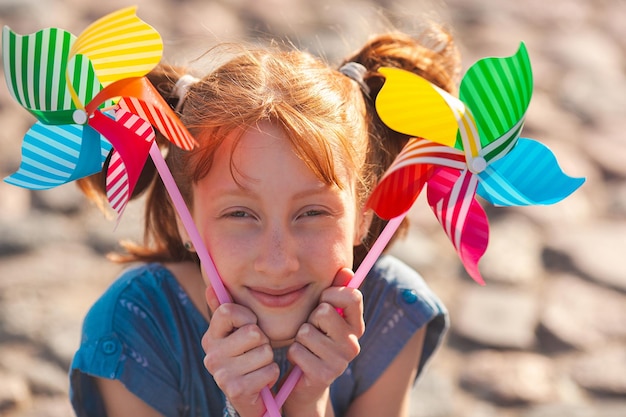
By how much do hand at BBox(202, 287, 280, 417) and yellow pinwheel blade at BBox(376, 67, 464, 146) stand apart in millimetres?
293

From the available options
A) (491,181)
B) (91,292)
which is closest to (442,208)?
(491,181)

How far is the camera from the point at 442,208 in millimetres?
1081

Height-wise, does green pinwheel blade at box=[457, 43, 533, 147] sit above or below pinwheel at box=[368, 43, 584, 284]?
above

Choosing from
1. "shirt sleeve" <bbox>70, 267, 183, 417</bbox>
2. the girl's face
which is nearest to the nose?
the girl's face

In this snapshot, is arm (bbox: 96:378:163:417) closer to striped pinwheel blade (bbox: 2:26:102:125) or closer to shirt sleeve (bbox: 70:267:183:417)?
shirt sleeve (bbox: 70:267:183:417)

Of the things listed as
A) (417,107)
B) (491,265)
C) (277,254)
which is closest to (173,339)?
(277,254)

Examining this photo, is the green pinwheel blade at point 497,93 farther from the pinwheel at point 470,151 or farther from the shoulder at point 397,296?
the shoulder at point 397,296

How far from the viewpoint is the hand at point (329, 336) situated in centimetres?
114

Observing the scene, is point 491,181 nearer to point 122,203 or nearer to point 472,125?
point 472,125

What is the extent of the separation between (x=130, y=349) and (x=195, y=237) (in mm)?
302

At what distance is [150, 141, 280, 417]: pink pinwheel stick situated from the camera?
1.11 metres

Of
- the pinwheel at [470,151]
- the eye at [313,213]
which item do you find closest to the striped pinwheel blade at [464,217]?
the pinwheel at [470,151]

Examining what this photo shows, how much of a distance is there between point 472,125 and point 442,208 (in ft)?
0.35

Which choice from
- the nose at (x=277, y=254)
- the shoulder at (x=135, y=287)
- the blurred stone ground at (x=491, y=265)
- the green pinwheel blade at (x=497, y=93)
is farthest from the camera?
the blurred stone ground at (x=491, y=265)
